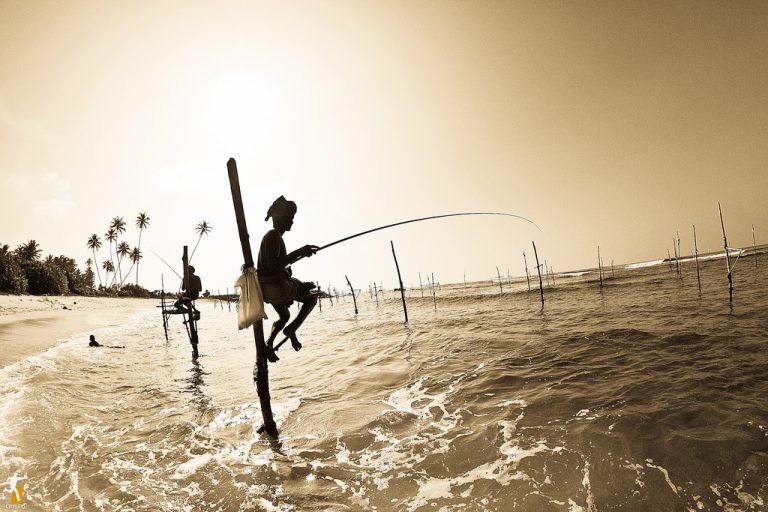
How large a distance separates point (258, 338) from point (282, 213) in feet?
7.34

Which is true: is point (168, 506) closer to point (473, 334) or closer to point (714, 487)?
point (714, 487)

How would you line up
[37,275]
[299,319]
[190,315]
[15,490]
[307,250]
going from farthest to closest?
[37,275]
[190,315]
[299,319]
[307,250]
[15,490]

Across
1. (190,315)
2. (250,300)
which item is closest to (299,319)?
(250,300)

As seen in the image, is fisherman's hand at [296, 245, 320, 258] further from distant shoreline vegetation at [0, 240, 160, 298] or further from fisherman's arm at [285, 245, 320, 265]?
distant shoreline vegetation at [0, 240, 160, 298]

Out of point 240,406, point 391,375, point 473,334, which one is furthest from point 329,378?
point 473,334

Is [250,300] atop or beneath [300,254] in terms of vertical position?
beneath

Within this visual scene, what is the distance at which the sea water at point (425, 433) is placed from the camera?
3652 mm

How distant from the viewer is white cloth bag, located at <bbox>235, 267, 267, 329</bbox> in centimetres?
518

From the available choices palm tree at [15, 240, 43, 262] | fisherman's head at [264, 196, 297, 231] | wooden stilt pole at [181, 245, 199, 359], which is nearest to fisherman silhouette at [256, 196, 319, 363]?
fisherman's head at [264, 196, 297, 231]

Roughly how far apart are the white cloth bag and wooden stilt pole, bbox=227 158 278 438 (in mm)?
253

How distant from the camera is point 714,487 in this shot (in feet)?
11.2

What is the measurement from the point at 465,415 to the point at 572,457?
1.94m

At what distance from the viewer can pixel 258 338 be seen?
5.70m

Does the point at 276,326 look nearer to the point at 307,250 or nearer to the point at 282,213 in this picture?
the point at 307,250
